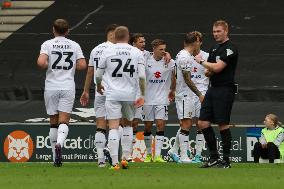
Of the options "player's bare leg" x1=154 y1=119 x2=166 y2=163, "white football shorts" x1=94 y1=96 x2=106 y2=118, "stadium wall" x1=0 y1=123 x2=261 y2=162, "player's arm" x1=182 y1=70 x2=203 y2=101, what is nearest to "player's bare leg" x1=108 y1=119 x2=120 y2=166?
"white football shorts" x1=94 y1=96 x2=106 y2=118

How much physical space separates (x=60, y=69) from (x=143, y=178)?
12.0 ft

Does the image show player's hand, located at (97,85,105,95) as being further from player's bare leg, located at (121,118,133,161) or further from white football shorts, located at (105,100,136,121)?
player's bare leg, located at (121,118,133,161)

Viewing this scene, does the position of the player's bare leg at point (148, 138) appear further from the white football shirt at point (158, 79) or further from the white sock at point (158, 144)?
the white football shirt at point (158, 79)

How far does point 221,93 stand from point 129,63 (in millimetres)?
1419

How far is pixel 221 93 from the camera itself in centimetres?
1470

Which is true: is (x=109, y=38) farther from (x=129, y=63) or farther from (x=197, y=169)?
(x=197, y=169)

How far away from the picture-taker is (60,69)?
50.8ft

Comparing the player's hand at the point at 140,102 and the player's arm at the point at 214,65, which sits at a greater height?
the player's arm at the point at 214,65

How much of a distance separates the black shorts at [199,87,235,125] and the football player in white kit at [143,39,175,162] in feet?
13.3

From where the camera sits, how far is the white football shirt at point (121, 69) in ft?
47.2

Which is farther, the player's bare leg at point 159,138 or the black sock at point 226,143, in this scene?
the player's bare leg at point 159,138

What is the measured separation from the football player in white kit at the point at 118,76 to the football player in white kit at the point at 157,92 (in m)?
4.38

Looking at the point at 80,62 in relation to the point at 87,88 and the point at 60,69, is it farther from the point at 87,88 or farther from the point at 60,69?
the point at 87,88

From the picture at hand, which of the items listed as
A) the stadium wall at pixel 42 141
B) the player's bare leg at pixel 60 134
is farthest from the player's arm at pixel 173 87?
the player's bare leg at pixel 60 134
